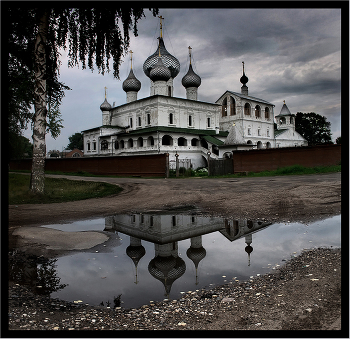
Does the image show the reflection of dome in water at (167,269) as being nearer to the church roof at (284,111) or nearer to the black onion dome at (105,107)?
the black onion dome at (105,107)

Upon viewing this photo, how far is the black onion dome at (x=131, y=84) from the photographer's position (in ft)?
152

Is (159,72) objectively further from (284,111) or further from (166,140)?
(284,111)

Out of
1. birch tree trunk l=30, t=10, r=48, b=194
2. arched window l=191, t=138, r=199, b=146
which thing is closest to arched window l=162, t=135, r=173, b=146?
arched window l=191, t=138, r=199, b=146

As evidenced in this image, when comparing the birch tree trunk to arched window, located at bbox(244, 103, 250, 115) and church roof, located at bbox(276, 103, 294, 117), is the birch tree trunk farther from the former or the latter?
church roof, located at bbox(276, 103, 294, 117)

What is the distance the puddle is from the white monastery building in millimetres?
27103

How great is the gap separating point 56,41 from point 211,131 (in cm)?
3416

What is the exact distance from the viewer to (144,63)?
44.2 metres

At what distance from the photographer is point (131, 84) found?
46.3m

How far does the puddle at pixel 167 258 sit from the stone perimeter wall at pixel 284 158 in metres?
19.3

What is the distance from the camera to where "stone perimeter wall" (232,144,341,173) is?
2367cm

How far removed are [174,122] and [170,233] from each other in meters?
35.8

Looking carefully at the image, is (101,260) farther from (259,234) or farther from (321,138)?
(321,138)

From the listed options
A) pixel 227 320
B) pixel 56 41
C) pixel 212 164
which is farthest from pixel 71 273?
pixel 212 164

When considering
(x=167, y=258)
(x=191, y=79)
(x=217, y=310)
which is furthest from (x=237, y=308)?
(x=191, y=79)
